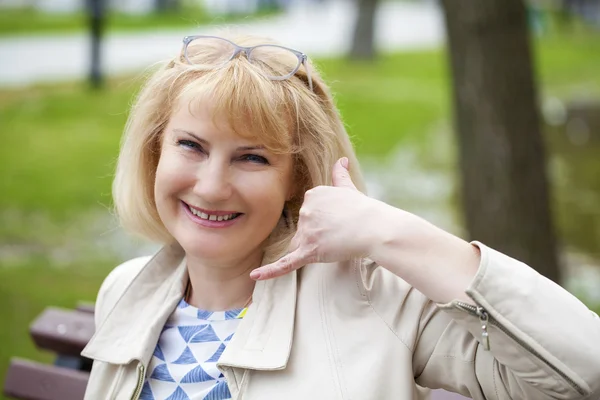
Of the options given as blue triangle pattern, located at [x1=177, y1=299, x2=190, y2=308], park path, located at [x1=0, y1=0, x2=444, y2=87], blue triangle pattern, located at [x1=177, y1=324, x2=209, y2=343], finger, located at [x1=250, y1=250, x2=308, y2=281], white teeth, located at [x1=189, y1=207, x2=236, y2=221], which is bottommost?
park path, located at [x1=0, y1=0, x2=444, y2=87]

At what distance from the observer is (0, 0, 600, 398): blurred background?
172 inches

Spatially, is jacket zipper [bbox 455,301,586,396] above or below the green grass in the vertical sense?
above

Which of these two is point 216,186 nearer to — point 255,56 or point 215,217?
point 215,217

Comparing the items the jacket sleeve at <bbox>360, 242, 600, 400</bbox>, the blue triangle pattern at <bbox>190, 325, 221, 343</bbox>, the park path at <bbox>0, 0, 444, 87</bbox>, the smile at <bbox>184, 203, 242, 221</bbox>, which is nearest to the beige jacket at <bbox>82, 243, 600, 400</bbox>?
the jacket sleeve at <bbox>360, 242, 600, 400</bbox>

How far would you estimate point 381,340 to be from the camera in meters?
1.96

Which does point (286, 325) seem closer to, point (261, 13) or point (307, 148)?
point (307, 148)

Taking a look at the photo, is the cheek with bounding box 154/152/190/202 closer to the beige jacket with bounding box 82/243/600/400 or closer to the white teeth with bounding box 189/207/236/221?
the white teeth with bounding box 189/207/236/221

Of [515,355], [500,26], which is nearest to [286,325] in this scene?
[515,355]

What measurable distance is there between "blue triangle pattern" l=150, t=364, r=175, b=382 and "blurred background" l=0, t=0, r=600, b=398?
0.80m

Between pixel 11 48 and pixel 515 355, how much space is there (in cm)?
1125

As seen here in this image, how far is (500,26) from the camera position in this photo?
14.0 ft

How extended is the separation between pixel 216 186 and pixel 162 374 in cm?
55

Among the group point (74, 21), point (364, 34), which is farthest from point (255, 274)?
point (364, 34)

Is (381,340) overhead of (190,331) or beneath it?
overhead
